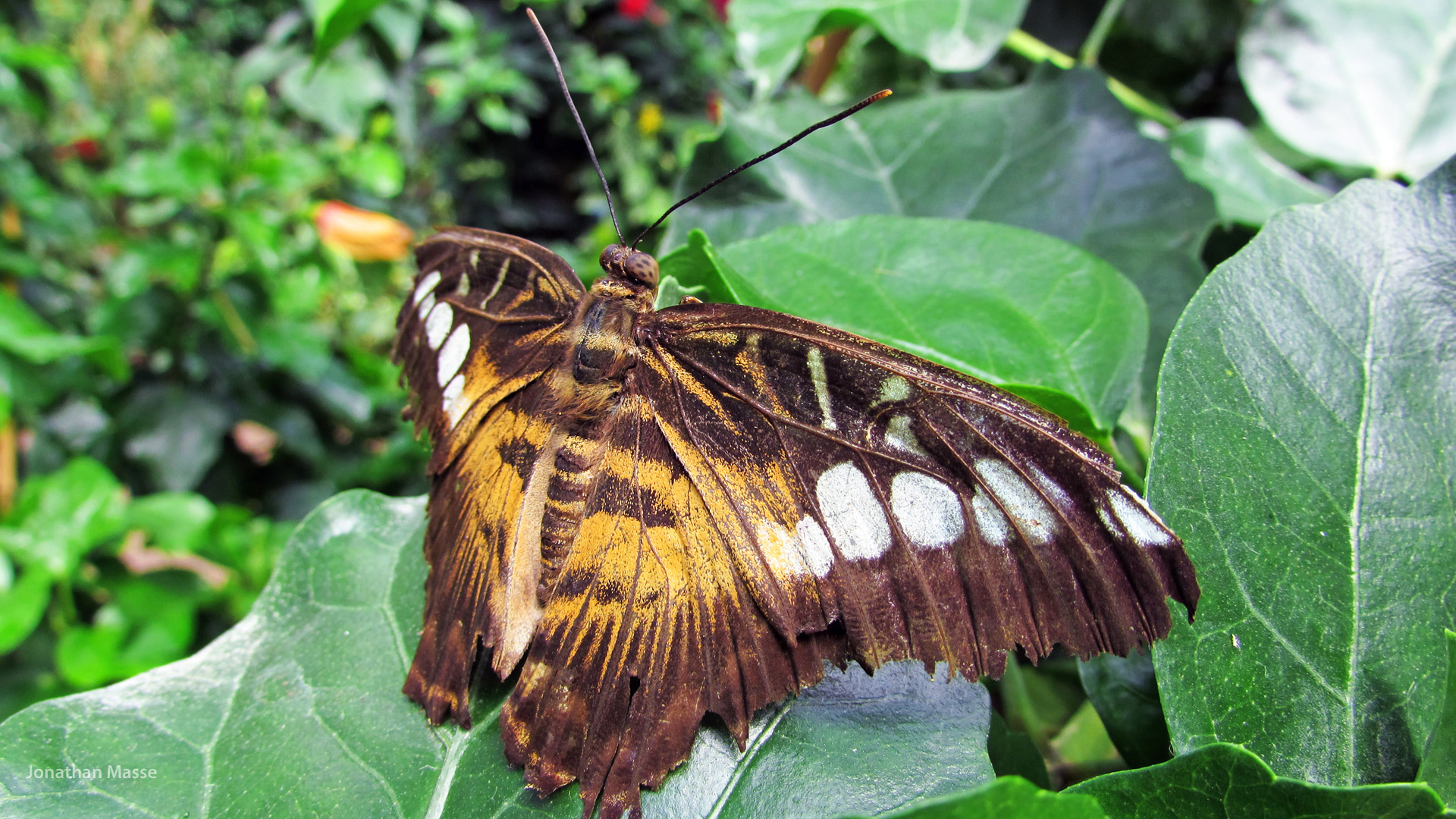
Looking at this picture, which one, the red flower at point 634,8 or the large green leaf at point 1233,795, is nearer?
the large green leaf at point 1233,795

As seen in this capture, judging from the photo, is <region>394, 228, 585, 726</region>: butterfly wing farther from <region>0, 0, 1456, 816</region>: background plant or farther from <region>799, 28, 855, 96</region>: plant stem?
<region>799, 28, 855, 96</region>: plant stem

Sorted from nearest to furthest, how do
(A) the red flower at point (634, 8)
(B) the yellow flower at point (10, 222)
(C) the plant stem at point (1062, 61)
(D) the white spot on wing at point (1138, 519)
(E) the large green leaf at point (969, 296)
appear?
(D) the white spot on wing at point (1138, 519) < (E) the large green leaf at point (969, 296) < (C) the plant stem at point (1062, 61) < (B) the yellow flower at point (10, 222) < (A) the red flower at point (634, 8)

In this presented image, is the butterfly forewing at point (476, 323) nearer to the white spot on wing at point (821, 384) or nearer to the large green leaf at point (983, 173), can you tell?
the large green leaf at point (983, 173)

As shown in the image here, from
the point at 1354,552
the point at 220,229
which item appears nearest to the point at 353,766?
the point at 1354,552

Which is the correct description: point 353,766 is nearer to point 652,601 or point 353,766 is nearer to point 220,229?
point 652,601

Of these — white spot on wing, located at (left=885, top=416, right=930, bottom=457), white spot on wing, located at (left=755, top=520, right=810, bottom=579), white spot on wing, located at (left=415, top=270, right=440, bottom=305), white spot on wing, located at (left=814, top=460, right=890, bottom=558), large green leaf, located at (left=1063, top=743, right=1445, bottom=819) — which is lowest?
large green leaf, located at (left=1063, top=743, right=1445, bottom=819)

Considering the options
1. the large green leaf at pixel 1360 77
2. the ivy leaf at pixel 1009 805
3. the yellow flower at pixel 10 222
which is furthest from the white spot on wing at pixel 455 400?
the yellow flower at pixel 10 222

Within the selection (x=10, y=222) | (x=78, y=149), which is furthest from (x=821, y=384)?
(x=78, y=149)

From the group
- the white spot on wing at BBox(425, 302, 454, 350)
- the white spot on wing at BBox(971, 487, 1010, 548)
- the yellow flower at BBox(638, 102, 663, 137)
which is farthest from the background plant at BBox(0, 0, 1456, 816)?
the yellow flower at BBox(638, 102, 663, 137)
